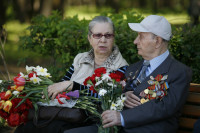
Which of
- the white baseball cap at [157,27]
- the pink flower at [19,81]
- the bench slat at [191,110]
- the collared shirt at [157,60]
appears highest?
the white baseball cap at [157,27]

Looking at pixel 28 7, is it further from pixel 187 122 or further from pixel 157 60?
pixel 187 122

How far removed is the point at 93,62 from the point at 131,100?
0.97 meters

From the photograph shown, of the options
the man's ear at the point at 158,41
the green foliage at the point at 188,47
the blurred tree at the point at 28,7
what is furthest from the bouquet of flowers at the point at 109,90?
the blurred tree at the point at 28,7

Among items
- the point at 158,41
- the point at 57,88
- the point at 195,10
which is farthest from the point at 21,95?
the point at 195,10

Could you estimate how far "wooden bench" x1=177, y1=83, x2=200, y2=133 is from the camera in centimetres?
349

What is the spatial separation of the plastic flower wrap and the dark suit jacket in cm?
100

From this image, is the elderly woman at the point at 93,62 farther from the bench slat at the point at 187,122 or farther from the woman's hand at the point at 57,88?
the bench slat at the point at 187,122

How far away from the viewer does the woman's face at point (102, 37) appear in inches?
157

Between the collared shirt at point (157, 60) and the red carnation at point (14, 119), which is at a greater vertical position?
the collared shirt at point (157, 60)

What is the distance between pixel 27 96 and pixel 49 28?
217 centimetres

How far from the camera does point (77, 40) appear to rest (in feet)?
16.5

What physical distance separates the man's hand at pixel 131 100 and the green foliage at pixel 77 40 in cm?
116

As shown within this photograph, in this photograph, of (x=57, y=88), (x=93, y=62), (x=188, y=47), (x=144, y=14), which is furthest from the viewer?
(x=144, y=14)

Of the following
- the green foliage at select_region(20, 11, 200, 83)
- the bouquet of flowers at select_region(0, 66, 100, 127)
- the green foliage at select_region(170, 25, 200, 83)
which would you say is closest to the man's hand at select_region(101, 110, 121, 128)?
the bouquet of flowers at select_region(0, 66, 100, 127)
